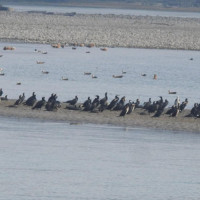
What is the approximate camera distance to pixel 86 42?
69.6 metres

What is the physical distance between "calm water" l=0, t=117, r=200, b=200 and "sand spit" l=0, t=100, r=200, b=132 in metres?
0.84

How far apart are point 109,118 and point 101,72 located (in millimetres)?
18034

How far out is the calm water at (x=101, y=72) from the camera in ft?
124

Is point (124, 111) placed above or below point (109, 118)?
above

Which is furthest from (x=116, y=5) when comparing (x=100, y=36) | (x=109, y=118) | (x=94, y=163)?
(x=94, y=163)

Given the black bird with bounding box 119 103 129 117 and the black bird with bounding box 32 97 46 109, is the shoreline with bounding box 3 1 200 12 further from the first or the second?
the black bird with bounding box 119 103 129 117

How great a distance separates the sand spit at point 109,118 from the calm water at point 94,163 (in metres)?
0.84

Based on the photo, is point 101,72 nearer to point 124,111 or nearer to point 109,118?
point 124,111

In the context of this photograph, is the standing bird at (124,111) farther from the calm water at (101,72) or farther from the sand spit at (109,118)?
the calm water at (101,72)

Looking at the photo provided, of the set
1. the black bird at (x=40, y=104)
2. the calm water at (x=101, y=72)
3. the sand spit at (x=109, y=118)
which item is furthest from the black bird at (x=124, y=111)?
the calm water at (x=101, y=72)

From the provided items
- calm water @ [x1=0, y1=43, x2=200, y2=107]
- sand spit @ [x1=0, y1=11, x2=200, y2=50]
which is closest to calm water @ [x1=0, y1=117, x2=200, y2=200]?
calm water @ [x1=0, y1=43, x2=200, y2=107]

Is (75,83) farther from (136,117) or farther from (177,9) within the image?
(177,9)

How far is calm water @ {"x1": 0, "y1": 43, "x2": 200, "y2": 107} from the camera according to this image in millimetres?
37812

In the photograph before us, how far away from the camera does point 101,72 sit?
47438mm
